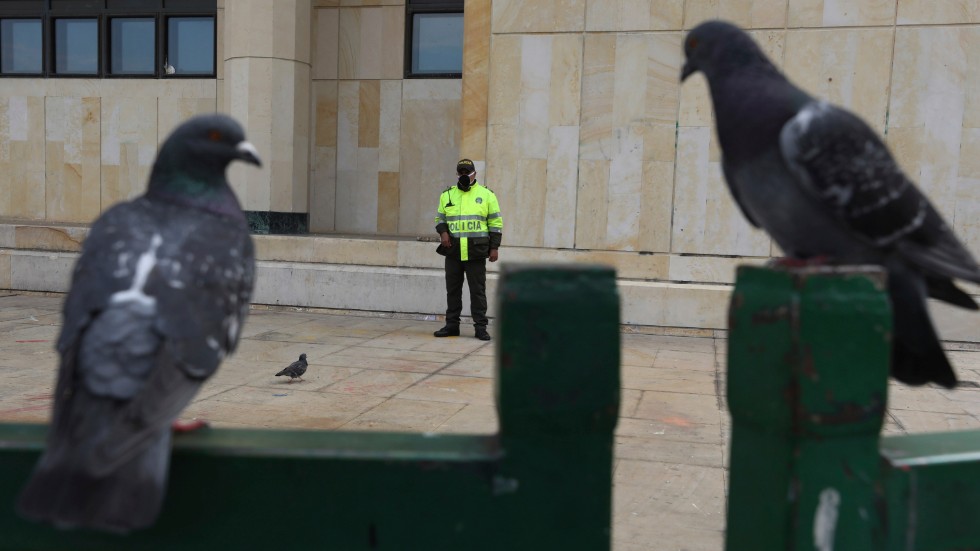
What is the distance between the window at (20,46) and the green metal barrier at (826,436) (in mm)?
17750

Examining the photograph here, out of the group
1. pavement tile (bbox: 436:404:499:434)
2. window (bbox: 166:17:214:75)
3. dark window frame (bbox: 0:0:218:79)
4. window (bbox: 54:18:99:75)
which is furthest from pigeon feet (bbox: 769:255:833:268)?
window (bbox: 54:18:99:75)

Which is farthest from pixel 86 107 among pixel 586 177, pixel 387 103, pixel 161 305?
pixel 161 305

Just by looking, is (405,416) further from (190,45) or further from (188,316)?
(190,45)

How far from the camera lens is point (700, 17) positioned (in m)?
10.2

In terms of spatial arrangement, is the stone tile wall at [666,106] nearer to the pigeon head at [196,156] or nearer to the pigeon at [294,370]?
the pigeon at [294,370]

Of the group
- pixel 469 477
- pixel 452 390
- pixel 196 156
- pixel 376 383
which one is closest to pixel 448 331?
pixel 376 383

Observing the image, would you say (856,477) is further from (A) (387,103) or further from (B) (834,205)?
(A) (387,103)

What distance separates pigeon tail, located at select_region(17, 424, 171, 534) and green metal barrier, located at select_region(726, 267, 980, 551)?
1.14 meters

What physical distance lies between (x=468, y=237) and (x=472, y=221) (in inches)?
8.1

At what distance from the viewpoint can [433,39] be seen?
14039 mm

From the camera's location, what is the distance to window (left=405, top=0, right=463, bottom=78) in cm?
1392

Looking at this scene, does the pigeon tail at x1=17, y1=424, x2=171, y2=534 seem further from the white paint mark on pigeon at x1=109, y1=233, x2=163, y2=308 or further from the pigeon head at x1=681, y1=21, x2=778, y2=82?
the pigeon head at x1=681, y1=21, x2=778, y2=82

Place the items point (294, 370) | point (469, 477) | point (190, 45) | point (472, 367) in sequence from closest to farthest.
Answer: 1. point (469, 477)
2. point (294, 370)
3. point (472, 367)
4. point (190, 45)

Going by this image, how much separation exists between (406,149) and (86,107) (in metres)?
6.68
